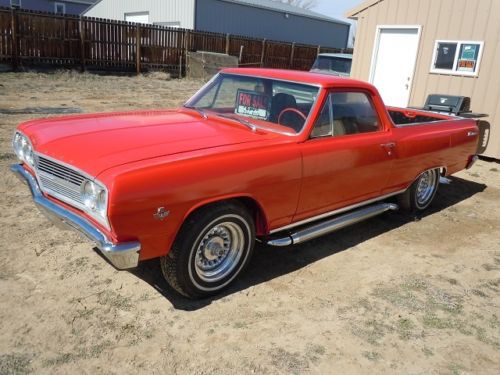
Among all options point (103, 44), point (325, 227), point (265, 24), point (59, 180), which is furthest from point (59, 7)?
point (325, 227)

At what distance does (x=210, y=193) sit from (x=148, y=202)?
0.47m

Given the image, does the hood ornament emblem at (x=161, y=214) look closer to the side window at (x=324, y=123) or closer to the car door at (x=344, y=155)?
the car door at (x=344, y=155)

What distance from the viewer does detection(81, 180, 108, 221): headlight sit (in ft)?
8.86

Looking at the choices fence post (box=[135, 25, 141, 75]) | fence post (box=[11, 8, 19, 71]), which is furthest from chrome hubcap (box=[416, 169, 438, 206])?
fence post (box=[135, 25, 141, 75])

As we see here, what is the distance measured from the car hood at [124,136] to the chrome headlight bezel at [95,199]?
0.29 feet

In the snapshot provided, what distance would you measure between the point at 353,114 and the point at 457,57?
5.50 meters

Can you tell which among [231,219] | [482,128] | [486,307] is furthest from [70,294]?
[482,128]

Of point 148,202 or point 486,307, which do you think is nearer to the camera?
point 148,202

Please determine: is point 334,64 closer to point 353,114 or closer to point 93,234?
point 353,114

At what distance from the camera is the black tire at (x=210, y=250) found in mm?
3068

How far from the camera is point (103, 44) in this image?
17562 millimetres

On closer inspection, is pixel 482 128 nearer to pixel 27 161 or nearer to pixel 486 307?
pixel 486 307

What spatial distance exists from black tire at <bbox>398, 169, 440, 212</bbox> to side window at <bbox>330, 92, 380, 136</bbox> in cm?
116

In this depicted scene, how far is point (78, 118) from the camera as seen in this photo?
3965 mm
